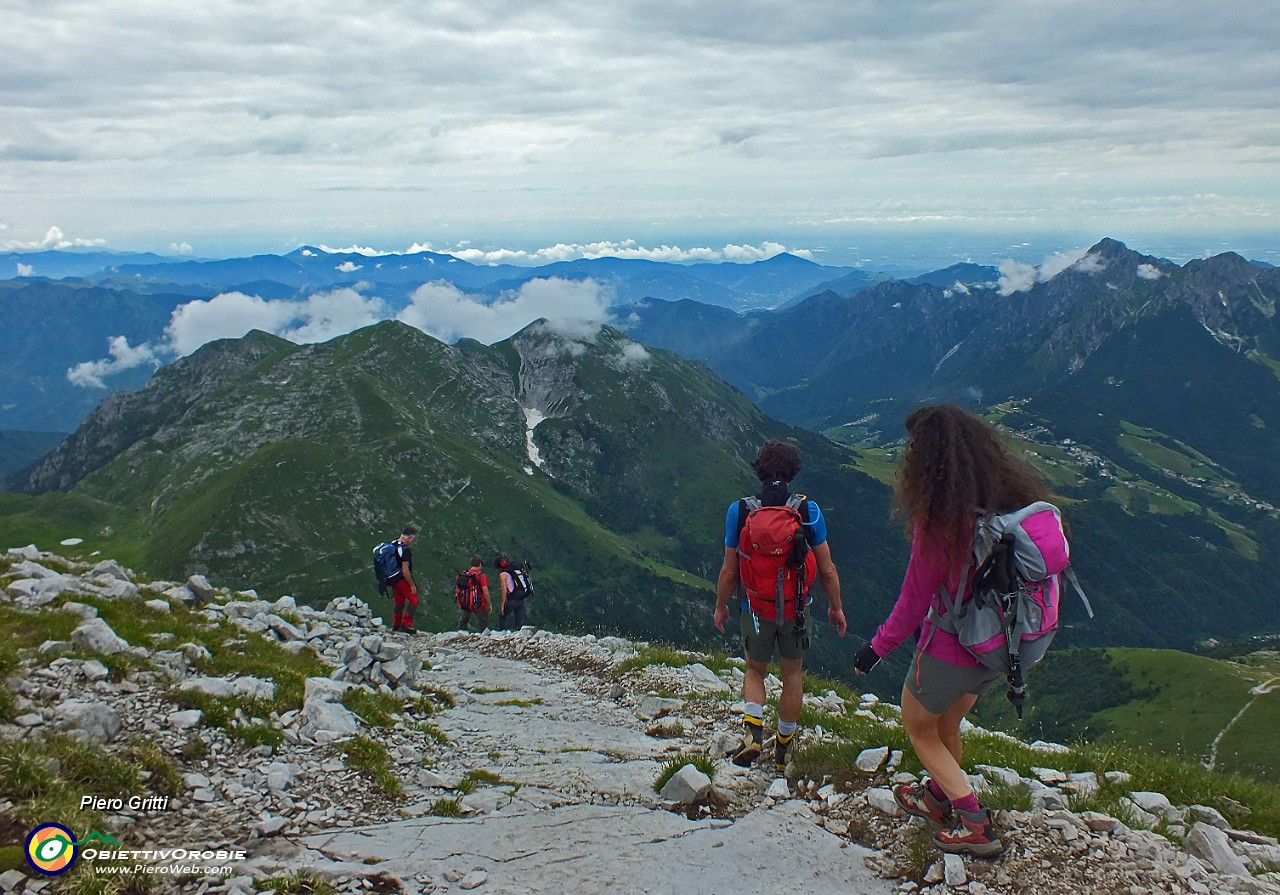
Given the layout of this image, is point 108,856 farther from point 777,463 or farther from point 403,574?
point 403,574

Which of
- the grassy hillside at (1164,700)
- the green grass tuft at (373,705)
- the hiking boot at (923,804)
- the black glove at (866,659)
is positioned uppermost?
the black glove at (866,659)

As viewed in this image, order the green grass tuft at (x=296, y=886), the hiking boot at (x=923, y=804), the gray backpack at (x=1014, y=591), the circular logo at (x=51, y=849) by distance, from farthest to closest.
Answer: the hiking boot at (x=923, y=804), the gray backpack at (x=1014, y=591), the green grass tuft at (x=296, y=886), the circular logo at (x=51, y=849)

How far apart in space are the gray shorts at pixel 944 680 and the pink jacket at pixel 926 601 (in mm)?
67

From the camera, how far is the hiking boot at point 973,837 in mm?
6645

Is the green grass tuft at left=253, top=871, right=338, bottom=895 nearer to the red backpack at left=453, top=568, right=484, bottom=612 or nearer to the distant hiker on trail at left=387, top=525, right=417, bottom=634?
the distant hiker on trail at left=387, top=525, right=417, bottom=634

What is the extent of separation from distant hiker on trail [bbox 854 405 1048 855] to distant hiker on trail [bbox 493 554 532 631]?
22.0 m

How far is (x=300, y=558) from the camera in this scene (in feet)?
588

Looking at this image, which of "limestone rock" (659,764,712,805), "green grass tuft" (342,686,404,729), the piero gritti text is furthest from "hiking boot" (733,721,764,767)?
the piero gritti text

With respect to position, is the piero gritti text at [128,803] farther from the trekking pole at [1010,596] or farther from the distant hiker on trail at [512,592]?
the distant hiker on trail at [512,592]

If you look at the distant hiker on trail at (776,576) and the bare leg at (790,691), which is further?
the bare leg at (790,691)

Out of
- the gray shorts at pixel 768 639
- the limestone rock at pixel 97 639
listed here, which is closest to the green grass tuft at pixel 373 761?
the limestone rock at pixel 97 639

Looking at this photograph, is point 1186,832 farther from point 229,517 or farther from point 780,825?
point 229,517

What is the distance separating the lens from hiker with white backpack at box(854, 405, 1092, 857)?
6328 millimetres

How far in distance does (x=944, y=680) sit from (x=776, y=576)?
268 cm
